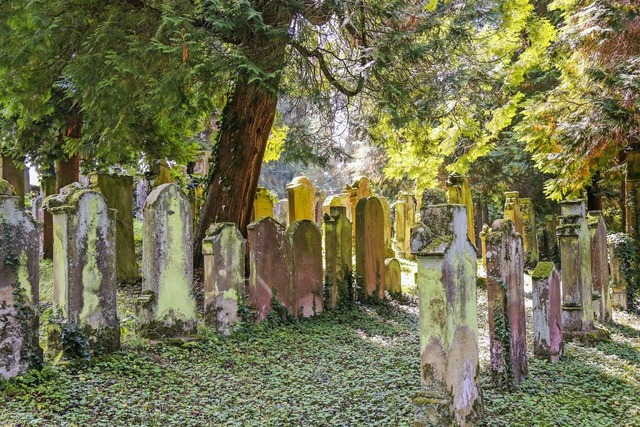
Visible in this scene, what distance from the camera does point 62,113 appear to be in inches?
487

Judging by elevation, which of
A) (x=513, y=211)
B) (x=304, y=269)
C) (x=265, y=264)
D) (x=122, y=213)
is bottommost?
(x=304, y=269)

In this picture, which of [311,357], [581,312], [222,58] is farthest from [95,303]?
[581,312]

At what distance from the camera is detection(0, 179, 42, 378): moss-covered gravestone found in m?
5.15

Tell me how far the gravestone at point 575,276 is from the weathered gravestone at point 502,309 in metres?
2.82

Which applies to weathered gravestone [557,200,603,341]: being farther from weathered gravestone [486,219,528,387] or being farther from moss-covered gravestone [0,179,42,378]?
moss-covered gravestone [0,179,42,378]

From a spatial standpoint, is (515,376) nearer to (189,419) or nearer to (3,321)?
(189,419)

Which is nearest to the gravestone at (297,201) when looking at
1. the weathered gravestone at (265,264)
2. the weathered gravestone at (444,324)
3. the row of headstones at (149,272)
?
the row of headstones at (149,272)

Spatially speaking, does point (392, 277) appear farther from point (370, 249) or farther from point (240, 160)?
point (240, 160)

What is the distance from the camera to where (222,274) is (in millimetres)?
7320

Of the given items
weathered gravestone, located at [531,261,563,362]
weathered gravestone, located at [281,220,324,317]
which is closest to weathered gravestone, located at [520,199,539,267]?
weathered gravestone, located at [281,220,324,317]

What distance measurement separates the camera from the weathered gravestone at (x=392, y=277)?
1095 centimetres

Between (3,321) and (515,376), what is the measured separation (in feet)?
16.3

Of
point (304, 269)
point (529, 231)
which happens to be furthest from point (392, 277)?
point (529, 231)

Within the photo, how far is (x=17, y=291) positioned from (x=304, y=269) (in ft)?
14.3
